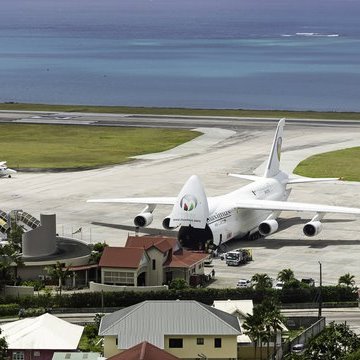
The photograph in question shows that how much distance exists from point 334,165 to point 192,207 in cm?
6706

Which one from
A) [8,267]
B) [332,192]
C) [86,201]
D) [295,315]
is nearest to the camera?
[295,315]

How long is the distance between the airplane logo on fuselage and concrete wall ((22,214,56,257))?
13139 mm

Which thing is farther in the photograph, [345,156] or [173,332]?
[345,156]

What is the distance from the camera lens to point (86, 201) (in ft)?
471

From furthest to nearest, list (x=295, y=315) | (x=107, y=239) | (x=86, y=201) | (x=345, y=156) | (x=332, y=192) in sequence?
(x=345, y=156) < (x=332, y=192) < (x=86, y=201) < (x=107, y=239) < (x=295, y=315)

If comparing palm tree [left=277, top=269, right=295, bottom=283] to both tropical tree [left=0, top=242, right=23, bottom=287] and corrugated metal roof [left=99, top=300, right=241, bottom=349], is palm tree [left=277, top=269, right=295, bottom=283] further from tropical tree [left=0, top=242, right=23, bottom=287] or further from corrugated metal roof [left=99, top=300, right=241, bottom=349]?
corrugated metal roof [left=99, top=300, right=241, bottom=349]

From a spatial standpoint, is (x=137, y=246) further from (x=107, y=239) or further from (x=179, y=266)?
(x=107, y=239)

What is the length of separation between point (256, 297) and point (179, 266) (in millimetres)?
10292

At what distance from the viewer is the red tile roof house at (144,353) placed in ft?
226

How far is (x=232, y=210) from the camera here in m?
122

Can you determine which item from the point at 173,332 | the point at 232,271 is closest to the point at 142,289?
the point at 232,271

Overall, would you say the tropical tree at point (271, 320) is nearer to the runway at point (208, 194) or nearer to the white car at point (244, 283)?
the white car at point (244, 283)

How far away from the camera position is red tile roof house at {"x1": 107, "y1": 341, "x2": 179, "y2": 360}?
2708 inches

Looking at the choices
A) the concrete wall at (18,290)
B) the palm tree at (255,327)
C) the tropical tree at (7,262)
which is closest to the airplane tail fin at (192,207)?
the tropical tree at (7,262)
